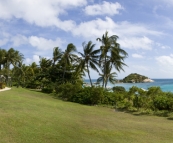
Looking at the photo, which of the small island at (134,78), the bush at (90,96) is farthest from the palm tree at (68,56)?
the small island at (134,78)

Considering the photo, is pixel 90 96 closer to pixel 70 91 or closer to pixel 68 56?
pixel 70 91

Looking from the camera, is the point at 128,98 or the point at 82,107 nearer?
the point at 82,107

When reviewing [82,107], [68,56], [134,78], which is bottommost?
[82,107]

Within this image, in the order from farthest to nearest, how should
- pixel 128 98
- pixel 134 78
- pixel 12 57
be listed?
pixel 134 78, pixel 12 57, pixel 128 98

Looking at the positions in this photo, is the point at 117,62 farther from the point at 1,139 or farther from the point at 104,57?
the point at 1,139

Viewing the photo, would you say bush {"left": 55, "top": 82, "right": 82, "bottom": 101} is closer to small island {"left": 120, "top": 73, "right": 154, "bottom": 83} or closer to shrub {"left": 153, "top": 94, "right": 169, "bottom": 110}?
shrub {"left": 153, "top": 94, "right": 169, "bottom": 110}

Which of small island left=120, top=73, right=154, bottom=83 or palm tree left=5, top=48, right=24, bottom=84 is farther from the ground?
palm tree left=5, top=48, right=24, bottom=84

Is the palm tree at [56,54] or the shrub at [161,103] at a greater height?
the palm tree at [56,54]

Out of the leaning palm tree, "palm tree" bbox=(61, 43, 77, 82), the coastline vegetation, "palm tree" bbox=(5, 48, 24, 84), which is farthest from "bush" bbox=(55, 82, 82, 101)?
"palm tree" bbox=(5, 48, 24, 84)

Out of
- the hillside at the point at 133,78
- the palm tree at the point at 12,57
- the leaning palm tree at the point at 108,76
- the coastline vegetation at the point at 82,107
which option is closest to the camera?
the coastline vegetation at the point at 82,107

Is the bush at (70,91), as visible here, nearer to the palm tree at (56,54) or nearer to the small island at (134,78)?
the palm tree at (56,54)

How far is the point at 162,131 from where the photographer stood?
8633 mm

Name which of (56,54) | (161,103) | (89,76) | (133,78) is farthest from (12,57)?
(133,78)

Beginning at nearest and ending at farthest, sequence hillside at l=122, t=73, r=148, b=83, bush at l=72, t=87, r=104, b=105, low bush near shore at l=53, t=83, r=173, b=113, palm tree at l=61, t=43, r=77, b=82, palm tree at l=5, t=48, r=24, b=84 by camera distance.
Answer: low bush near shore at l=53, t=83, r=173, b=113, bush at l=72, t=87, r=104, b=105, palm tree at l=61, t=43, r=77, b=82, palm tree at l=5, t=48, r=24, b=84, hillside at l=122, t=73, r=148, b=83
